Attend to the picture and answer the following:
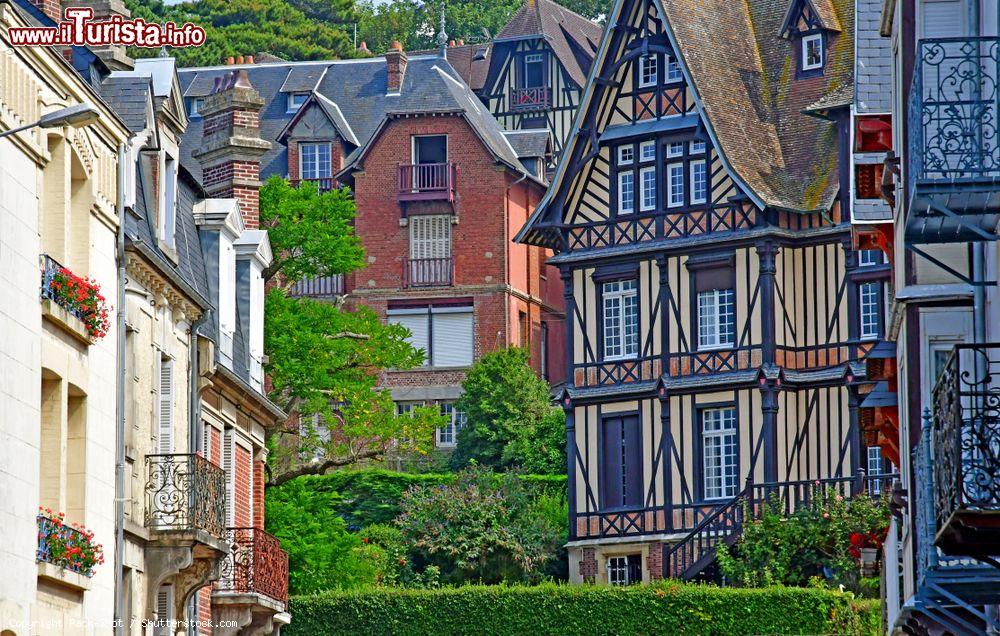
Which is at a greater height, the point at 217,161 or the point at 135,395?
the point at 217,161

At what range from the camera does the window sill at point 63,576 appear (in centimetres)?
2186

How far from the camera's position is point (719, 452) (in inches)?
1882

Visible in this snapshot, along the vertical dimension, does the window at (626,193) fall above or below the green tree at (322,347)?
above

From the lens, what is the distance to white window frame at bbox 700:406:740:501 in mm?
47562

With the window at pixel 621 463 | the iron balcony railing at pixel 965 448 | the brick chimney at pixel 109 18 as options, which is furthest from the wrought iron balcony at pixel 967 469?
the window at pixel 621 463

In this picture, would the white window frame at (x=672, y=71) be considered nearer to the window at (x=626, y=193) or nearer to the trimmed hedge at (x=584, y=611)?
the window at (x=626, y=193)

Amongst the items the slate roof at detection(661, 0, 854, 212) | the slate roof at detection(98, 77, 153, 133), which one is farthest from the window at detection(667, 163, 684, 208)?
the slate roof at detection(98, 77, 153, 133)

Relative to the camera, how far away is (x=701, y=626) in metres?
41.4

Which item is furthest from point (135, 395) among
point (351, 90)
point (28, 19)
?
point (351, 90)

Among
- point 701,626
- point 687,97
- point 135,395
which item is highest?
point 687,97

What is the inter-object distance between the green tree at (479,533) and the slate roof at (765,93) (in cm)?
850

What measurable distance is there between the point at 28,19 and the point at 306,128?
142 feet

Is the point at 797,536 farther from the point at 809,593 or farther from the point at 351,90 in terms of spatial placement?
the point at 351,90

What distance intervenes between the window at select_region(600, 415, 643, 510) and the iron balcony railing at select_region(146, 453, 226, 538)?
22.2 m
